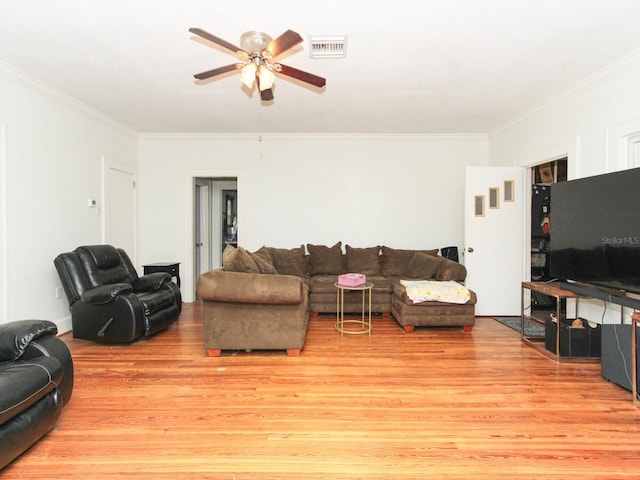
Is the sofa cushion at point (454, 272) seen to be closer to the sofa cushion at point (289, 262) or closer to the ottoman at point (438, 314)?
the ottoman at point (438, 314)

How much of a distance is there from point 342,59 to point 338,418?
2.84 m

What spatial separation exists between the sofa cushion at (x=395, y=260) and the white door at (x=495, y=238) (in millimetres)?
685

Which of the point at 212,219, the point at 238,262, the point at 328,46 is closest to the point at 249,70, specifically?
the point at 328,46

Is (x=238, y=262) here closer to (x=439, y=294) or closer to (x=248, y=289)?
(x=248, y=289)

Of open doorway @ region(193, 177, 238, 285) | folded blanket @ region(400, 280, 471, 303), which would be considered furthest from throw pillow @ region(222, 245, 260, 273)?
open doorway @ region(193, 177, 238, 285)

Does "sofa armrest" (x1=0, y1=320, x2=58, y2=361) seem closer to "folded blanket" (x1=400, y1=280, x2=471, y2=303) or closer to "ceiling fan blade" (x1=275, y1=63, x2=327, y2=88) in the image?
"ceiling fan blade" (x1=275, y1=63, x2=327, y2=88)

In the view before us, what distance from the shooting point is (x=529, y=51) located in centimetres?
283

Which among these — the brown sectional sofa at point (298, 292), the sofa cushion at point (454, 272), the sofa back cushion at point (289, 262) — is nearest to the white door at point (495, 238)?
the sofa cushion at point (454, 272)

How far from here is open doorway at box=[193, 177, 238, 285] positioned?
6090mm

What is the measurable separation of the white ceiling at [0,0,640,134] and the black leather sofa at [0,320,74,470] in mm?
2138

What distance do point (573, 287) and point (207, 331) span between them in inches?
132

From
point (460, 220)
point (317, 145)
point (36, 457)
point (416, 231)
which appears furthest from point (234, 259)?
point (460, 220)

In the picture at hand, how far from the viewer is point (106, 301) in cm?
329

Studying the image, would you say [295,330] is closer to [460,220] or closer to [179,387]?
[179,387]
